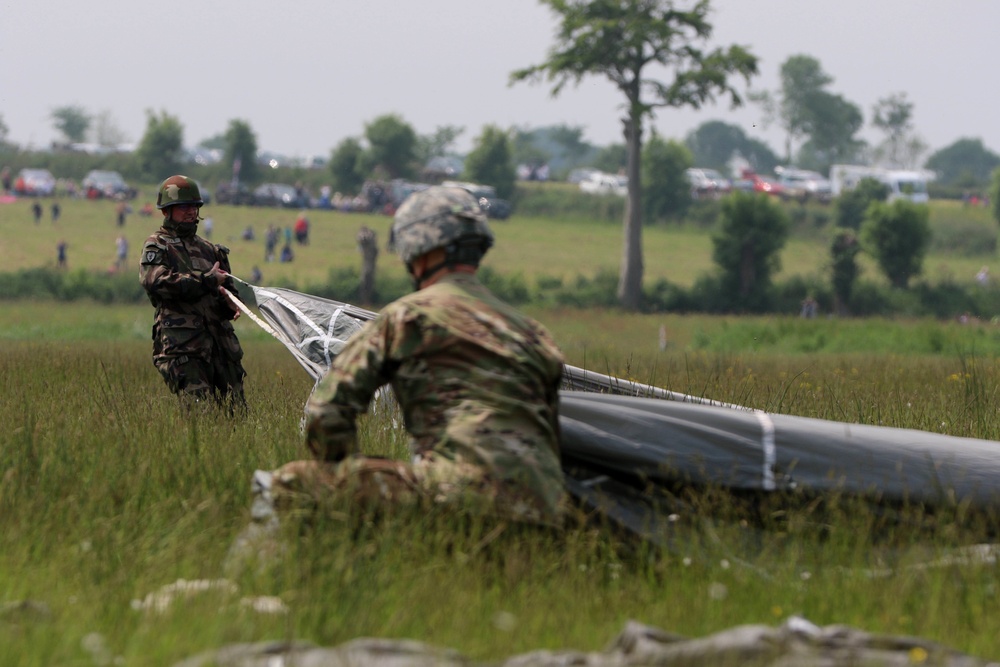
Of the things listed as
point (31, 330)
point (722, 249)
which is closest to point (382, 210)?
point (722, 249)

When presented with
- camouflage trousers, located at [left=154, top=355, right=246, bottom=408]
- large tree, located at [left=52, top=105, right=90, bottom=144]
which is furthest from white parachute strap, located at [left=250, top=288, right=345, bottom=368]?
large tree, located at [left=52, top=105, right=90, bottom=144]

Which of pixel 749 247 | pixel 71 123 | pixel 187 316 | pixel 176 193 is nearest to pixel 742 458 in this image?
Result: pixel 187 316

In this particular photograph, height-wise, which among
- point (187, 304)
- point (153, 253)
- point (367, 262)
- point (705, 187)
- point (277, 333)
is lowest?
point (367, 262)

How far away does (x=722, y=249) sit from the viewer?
5012 cm

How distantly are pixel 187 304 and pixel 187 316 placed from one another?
88 millimetres

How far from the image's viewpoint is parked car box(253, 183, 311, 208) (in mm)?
68500

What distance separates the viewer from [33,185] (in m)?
67.7

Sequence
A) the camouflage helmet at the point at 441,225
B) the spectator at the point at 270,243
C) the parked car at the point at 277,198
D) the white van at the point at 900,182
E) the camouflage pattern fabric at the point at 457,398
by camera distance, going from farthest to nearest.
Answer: the white van at the point at 900,182, the parked car at the point at 277,198, the spectator at the point at 270,243, the camouflage helmet at the point at 441,225, the camouflage pattern fabric at the point at 457,398

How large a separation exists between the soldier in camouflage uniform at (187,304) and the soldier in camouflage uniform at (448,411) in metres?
3.55

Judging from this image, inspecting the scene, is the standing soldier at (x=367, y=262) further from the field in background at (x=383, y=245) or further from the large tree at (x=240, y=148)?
the large tree at (x=240, y=148)

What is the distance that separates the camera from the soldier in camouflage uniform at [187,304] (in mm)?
8133

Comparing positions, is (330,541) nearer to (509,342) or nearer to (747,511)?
(509,342)

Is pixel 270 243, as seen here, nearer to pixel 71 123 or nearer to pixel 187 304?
pixel 187 304

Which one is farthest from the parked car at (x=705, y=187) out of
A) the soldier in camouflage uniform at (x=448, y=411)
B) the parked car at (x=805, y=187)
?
the soldier in camouflage uniform at (x=448, y=411)
